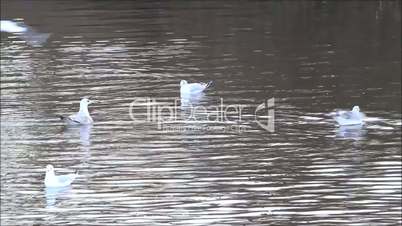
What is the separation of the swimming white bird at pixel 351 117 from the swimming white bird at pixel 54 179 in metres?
5.48

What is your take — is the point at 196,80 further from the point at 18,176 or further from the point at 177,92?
the point at 18,176

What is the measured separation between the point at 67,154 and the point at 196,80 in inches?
248

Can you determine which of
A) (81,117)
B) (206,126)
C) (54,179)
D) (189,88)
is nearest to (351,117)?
(206,126)

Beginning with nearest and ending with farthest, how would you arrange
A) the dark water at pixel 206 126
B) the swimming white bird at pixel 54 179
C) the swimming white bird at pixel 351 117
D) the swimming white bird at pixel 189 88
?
the dark water at pixel 206 126
the swimming white bird at pixel 54 179
the swimming white bird at pixel 351 117
the swimming white bird at pixel 189 88

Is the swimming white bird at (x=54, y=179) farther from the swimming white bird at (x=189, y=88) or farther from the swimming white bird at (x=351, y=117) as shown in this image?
the swimming white bird at (x=189, y=88)

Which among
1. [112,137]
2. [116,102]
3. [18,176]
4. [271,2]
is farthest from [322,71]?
[271,2]

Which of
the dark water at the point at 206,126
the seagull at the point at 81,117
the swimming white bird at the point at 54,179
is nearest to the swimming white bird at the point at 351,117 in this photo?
the dark water at the point at 206,126

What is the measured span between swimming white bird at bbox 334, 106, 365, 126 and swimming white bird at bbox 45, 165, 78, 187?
5.48 metres

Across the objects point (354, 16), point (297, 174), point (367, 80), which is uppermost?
point (354, 16)

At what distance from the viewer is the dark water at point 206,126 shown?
14117 mm

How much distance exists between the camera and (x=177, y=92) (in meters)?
21.4

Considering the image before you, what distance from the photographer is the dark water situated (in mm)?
14117

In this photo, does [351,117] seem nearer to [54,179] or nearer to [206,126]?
[206,126]

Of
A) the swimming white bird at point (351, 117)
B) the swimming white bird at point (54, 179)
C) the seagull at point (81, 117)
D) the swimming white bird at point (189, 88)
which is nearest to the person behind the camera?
the swimming white bird at point (54, 179)
